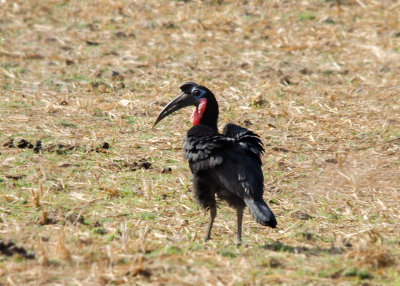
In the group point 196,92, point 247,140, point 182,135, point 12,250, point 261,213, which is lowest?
point 12,250

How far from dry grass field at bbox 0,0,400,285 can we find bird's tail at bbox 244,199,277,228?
312 millimetres

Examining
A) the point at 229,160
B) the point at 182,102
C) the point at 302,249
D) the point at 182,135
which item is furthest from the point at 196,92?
the point at 302,249

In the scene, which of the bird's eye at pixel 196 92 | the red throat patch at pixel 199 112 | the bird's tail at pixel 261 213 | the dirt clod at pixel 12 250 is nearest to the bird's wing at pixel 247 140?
the red throat patch at pixel 199 112

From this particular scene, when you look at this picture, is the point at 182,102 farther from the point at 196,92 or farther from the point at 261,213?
the point at 261,213

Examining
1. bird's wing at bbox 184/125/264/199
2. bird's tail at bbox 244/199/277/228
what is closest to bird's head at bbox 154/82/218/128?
bird's wing at bbox 184/125/264/199

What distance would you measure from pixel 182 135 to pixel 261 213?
11.7 feet

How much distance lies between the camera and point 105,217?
269 inches

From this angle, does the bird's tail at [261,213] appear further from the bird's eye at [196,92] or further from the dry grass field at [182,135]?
the bird's eye at [196,92]

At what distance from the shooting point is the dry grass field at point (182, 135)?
566 cm

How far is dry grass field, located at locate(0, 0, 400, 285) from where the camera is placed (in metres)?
5.66

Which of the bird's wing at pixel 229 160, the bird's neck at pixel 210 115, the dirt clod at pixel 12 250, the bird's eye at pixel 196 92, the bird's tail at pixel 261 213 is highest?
the bird's eye at pixel 196 92

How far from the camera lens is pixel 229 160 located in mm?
6473

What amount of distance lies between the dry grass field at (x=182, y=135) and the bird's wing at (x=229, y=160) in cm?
59

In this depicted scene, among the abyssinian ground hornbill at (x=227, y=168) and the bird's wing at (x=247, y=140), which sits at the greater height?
the bird's wing at (x=247, y=140)
